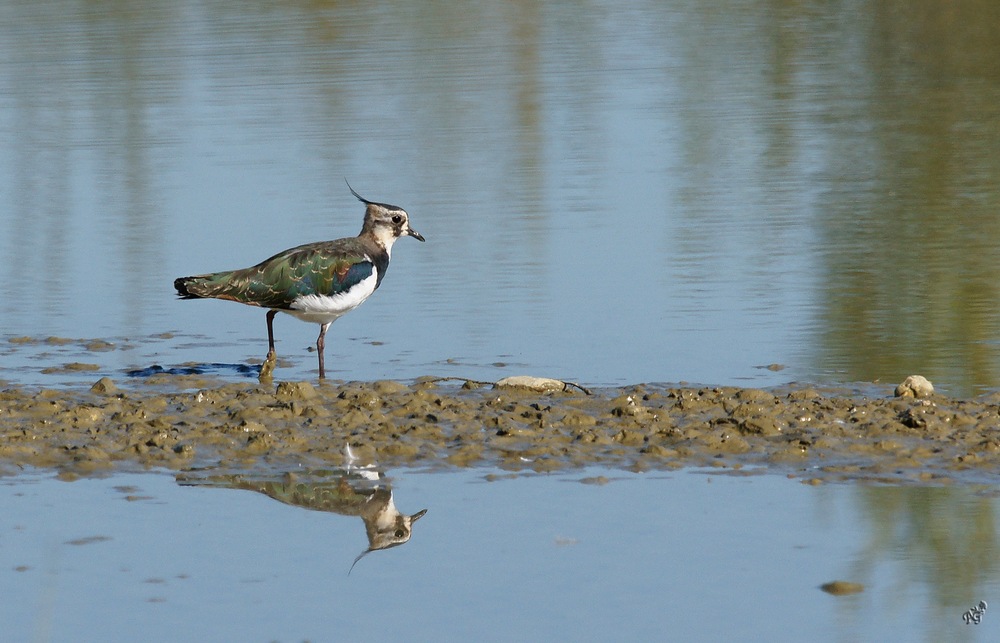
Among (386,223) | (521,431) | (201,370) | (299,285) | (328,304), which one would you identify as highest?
(386,223)

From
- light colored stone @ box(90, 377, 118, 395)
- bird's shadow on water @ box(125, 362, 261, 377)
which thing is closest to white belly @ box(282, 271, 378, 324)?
bird's shadow on water @ box(125, 362, 261, 377)

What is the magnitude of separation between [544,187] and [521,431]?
750 centimetres

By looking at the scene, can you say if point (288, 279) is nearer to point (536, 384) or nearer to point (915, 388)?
point (536, 384)

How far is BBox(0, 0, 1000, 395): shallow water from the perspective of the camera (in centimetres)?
1059

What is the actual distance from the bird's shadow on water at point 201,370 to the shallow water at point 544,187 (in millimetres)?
146

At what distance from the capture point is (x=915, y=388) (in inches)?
337

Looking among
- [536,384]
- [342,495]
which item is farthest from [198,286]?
[342,495]

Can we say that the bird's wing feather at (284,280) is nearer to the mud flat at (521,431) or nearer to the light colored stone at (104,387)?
the light colored stone at (104,387)

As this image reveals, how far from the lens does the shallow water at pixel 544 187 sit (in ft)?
34.7

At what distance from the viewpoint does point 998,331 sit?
10289 mm

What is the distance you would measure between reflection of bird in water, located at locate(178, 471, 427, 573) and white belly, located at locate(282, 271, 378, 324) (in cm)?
245

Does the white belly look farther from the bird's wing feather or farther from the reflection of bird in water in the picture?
the reflection of bird in water

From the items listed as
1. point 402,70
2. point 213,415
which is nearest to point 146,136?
point 402,70

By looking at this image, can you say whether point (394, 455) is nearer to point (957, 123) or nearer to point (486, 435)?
point (486, 435)
